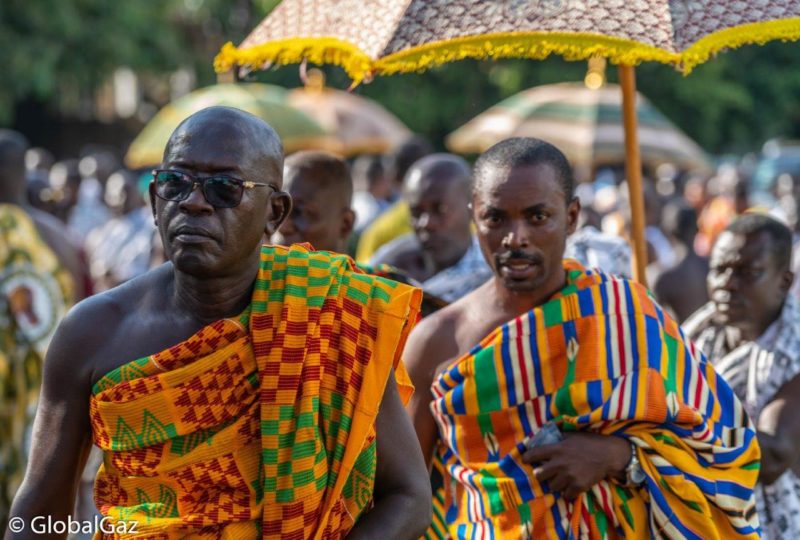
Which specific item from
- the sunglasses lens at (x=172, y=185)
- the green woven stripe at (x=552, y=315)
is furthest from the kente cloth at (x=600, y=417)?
the sunglasses lens at (x=172, y=185)

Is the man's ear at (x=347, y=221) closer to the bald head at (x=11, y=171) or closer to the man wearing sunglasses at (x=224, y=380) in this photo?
the man wearing sunglasses at (x=224, y=380)

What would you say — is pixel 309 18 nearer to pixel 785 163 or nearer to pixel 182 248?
pixel 182 248

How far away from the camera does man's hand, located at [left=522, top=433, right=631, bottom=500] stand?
13.5ft

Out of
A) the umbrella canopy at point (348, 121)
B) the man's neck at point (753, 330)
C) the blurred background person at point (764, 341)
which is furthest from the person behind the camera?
the umbrella canopy at point (348, 121)

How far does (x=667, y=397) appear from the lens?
13.7 feet

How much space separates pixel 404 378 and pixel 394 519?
0.52 m

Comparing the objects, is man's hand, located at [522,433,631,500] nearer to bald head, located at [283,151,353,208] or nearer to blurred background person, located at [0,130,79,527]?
bald head, located at [283,151,353,208]

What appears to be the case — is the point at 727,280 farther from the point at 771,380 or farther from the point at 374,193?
the point at 374,193

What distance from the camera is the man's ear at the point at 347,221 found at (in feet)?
18.7

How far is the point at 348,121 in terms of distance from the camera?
48.0 feet

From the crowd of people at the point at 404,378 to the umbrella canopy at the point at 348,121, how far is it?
7.64 m

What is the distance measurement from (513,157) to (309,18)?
0.98 m

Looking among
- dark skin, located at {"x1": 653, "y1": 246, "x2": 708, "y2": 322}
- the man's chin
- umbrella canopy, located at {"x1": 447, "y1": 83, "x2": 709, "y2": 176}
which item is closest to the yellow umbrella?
the man's chin

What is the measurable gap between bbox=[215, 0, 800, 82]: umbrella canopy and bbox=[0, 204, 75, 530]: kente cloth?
3.79 meters
